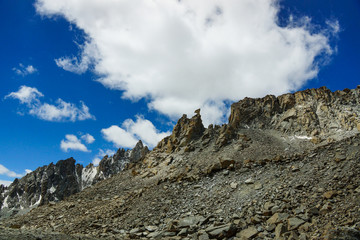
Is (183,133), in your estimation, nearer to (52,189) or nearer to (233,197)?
(233,197)

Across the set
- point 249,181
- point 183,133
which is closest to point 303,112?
point 183,133

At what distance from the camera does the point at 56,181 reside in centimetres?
16975

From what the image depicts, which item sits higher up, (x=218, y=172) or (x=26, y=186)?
(x=26, y=186)

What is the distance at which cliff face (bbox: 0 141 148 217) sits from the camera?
158750 mm

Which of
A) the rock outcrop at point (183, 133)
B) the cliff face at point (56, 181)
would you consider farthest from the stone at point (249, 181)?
the cliff face at point (56, 181)

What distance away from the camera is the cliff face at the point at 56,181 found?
159 metres

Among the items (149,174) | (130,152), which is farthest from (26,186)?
(149,174)

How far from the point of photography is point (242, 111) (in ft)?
254


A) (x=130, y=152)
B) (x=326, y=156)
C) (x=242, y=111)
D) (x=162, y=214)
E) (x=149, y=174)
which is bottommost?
(x=162, y=214)

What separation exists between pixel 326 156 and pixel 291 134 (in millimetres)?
47212

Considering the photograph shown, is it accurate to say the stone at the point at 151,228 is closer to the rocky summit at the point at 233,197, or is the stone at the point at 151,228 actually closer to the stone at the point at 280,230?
the rocky summit at the point at 233,197

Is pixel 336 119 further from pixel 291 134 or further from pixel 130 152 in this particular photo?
pixel 130 152

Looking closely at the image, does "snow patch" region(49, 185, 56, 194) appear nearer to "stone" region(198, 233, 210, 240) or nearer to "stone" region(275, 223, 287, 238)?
"stone" region(198, 233, 210, 240)

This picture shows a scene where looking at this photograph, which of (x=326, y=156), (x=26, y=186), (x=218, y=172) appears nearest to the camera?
(x=326, y=156)
